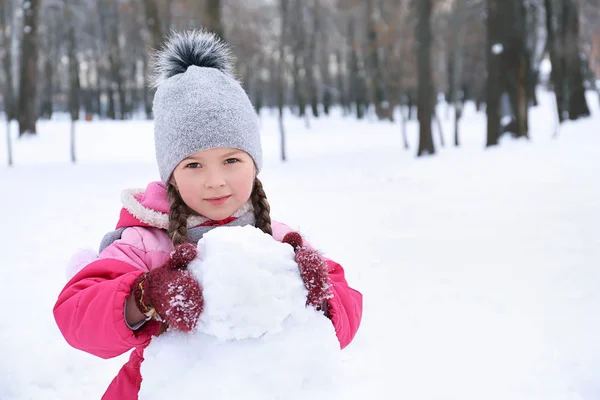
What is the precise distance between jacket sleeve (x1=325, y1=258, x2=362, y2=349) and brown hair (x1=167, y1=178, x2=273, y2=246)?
24cm

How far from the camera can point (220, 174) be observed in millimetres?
1735

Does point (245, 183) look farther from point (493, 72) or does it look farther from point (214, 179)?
point (493, 72)

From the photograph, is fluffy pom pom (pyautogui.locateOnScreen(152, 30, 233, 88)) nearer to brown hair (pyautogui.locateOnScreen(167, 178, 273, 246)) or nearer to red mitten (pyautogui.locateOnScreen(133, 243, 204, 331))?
brown hair (pyautogui.locateOnScreen(167, 178, 273, 246))

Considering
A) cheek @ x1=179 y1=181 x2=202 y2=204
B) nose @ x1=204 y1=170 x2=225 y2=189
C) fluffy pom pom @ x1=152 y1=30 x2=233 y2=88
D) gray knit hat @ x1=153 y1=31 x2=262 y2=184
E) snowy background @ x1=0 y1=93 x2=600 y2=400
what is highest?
fluffy pom pom @ x1=152 y1=30 x2=233 y2=88

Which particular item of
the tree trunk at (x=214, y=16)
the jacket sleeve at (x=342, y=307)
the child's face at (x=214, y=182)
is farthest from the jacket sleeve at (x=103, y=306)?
the tree trunk at (x=214, y=16)

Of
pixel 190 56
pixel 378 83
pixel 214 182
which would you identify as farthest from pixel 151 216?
pixel 378 83

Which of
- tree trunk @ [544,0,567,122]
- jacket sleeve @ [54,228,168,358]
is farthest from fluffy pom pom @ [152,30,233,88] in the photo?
tree trunk @ [544,0,567,122]

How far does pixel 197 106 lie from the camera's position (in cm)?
180

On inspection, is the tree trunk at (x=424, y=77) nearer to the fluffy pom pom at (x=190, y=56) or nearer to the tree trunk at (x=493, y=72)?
the tree trunk at (x=493, y=72)

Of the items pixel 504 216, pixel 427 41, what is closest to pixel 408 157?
pixel 427 41

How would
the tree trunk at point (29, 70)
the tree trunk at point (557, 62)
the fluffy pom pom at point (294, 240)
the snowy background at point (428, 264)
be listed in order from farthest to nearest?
the tree trunk at point (29, 70) < the tree trunk at point (557, 62) < the snowy background at point (428, 264) < the fluffy pom pom at point (294, 240)

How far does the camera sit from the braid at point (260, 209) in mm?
1821

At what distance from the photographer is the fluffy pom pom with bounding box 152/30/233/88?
77.7 inches

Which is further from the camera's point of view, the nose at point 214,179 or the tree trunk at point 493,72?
the tree trunk at point 493,72
